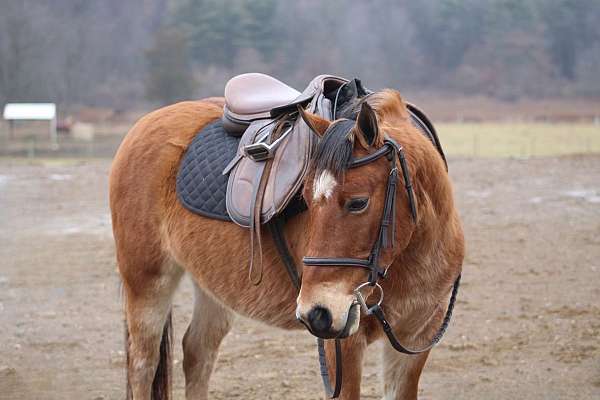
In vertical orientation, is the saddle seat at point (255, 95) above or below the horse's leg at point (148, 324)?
above

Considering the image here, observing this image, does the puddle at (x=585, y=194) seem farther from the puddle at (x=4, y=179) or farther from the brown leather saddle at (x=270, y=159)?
the puddle at (x=4, y=179)

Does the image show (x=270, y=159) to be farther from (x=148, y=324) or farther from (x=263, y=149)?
(x=148, y=324)

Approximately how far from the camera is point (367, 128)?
2611 millimetres

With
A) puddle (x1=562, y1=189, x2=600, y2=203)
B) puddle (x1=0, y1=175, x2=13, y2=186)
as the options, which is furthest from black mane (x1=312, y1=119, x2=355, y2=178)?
puddle (x1=0, y1=175, x2=13, y2=186)

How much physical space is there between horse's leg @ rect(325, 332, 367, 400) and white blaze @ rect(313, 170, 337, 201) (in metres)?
0.72

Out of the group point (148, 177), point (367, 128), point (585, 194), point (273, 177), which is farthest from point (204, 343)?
point (585, 194)

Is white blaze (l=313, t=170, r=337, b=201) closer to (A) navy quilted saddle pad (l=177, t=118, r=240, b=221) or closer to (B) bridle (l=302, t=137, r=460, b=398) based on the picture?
(B) bridle (l=302, t=137, r=460, b=398)

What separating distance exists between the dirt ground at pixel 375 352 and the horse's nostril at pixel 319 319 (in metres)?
2.18

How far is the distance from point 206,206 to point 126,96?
43.6 m

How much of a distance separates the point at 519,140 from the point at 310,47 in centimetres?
2706

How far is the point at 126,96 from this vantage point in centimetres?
4538

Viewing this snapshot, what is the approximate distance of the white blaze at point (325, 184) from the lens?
100 inches

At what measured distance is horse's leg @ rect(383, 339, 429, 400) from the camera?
323cm

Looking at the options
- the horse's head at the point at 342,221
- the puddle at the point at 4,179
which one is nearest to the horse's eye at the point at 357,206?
the horse's head at the point at 342,221
